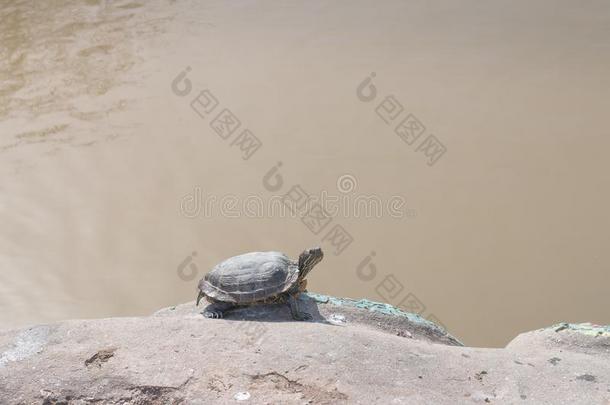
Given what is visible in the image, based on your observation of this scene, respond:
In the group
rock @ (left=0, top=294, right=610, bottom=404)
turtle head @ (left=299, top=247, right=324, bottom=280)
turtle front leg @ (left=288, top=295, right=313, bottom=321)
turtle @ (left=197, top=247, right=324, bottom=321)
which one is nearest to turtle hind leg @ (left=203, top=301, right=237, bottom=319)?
turtle @ (left=197, top=247, right=324, bottom=321)

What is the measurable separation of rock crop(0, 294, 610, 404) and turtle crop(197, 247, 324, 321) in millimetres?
125

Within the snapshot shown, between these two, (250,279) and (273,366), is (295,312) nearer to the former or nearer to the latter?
(250,279)

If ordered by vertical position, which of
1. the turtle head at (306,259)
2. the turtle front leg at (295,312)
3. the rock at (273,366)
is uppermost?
the turtle head at (306,259)

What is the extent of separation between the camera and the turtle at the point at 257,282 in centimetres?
354

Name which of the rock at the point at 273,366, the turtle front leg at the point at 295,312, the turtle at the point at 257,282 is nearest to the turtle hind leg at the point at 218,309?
the turtle at the point at 257,282

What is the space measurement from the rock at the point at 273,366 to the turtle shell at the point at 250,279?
15 cm

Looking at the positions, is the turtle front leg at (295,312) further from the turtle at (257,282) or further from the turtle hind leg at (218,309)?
the turtle hind leg at (218,309)

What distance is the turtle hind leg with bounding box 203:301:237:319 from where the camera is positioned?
363 centimetres

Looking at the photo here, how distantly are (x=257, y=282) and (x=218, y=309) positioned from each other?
1.04ft

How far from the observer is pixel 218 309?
368 centimetres

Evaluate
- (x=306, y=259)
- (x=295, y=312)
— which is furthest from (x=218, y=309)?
(x=306, y=259)

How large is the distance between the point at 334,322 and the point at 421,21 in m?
7.07

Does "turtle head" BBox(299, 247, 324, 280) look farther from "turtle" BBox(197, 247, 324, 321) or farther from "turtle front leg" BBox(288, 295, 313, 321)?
"turtle front leg" BBox(288, 295, 313, 321)

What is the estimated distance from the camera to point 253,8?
419 inches
